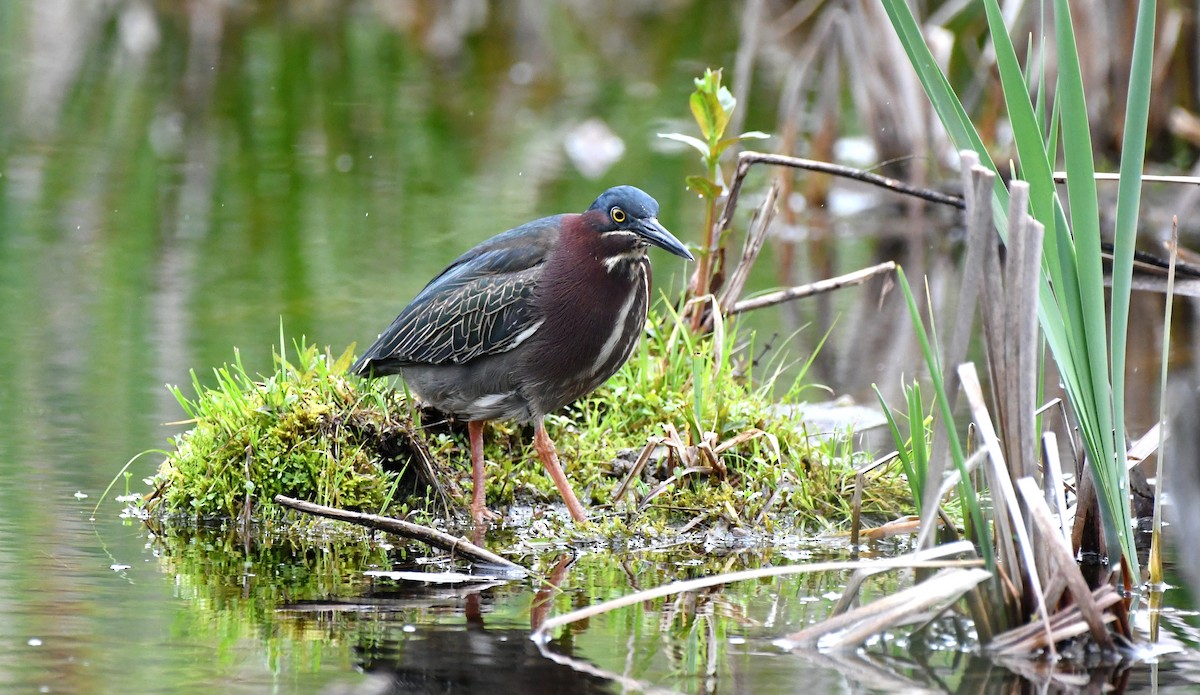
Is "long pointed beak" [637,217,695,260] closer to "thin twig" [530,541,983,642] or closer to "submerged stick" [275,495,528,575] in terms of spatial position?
"submerged stick" [275,495,528,575]

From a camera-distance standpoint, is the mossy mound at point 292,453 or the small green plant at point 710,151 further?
the small green plant at point 710,151

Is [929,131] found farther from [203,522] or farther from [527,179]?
[203,522]

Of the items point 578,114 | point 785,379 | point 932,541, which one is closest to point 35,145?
point 578,114

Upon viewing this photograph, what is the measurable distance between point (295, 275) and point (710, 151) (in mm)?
4317

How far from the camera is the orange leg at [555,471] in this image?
6312 millimetres

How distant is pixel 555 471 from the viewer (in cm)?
635

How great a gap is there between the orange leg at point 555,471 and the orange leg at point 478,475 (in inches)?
8.7

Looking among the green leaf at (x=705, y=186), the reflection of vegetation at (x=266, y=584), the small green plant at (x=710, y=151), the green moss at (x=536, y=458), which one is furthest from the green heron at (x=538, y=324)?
the green leaf at (x=705, y=186)

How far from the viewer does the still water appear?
15.3ft

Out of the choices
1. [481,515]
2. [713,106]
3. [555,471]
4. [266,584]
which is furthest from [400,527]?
[713,106]

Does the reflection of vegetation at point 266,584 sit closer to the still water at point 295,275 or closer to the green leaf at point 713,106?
the still water at point 295,275

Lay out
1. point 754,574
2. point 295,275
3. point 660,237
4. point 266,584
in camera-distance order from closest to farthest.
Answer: point 754,574
point 266,584
point 660,237
point 295,275

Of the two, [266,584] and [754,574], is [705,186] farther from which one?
[754,574]

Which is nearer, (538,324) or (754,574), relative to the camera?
(754,574)
